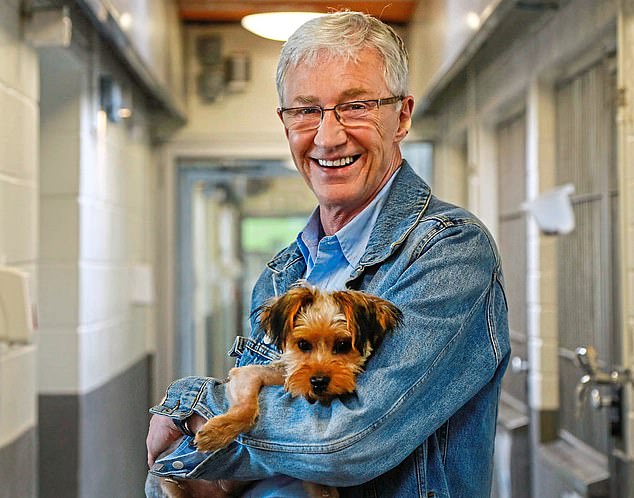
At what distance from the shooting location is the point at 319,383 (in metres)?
1.04

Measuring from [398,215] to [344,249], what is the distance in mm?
84

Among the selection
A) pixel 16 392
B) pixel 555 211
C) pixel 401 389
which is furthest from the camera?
pixel 555 211

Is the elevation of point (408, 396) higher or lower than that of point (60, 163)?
lower

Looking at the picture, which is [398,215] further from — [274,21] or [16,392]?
[274,21]

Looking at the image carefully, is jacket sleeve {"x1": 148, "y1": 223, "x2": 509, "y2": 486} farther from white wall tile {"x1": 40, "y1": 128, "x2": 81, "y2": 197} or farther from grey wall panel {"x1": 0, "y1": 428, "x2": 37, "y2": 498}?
white wall tile {"x1": 40, "y1": 128, "x2": 81, "y2": 197}

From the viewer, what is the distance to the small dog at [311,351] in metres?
1.05

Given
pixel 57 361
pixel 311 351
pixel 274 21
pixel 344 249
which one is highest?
pixel 274 21

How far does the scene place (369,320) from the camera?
41.6 inches

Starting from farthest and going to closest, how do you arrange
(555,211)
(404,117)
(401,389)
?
(555,211)
(404,117)
(401,389)

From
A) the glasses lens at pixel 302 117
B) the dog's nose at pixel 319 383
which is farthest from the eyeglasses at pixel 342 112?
the dog's nose at pixel 319 383

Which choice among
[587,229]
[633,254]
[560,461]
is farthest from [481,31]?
[560,461]

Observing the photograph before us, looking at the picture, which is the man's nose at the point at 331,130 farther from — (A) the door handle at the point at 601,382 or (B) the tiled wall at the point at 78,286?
(B) the tiled wall at the point at 78,286

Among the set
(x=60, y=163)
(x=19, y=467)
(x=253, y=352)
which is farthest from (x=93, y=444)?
(x=253, y=352)

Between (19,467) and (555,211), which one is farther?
(555,211)
